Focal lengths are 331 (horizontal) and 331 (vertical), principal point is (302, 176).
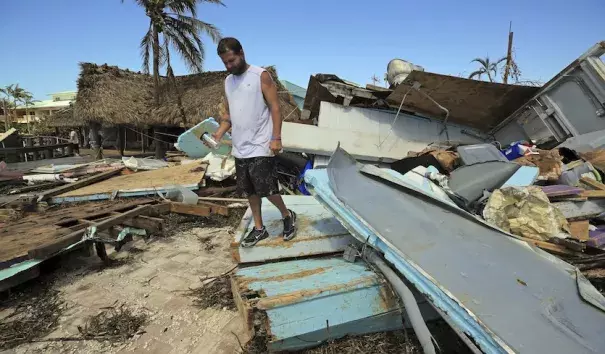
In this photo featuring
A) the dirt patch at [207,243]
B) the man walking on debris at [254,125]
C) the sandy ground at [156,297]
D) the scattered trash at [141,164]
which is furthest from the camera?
the scattered trash at [141,164]

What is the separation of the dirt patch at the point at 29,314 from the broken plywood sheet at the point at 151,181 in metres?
2.60

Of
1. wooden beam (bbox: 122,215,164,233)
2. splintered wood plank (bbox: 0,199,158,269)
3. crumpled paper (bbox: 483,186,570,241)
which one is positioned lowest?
crumpled paper (bbox: 483,186,570,241)

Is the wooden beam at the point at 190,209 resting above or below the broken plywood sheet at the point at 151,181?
below

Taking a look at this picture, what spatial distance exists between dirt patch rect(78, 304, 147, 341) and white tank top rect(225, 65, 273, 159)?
1.51 metres

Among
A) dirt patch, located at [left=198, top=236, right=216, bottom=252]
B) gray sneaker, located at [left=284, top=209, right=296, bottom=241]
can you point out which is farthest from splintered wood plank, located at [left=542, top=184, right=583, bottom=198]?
dirt patch, located at [left=198, top=236, right=216, bottom=252]

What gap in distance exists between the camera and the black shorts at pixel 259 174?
8.79 ft

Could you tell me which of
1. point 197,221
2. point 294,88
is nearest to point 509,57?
point 294,88

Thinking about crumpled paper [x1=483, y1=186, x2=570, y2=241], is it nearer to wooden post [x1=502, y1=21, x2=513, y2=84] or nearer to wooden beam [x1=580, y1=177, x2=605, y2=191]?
wooden beam [x1=580, y1=177, x2=605, y2=191]

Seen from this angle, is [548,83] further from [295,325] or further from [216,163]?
Result: [216,163]

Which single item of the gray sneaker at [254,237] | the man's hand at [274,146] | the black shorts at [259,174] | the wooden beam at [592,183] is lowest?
the wooden beam at [592,183]

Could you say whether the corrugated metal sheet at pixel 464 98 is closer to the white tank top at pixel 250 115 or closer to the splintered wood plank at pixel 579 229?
the splintered wood plank at pixel 579 229

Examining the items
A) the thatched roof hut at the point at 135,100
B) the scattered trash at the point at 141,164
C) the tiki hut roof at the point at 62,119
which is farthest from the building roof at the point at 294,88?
the tiki hut roof at the point at 62,119

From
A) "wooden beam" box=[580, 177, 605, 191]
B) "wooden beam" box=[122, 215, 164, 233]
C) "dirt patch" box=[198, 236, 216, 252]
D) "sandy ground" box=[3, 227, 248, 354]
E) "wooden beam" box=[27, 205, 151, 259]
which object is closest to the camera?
"sandy ground" box=[3, 227, 248, 354]

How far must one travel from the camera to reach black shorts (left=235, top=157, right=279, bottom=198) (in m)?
2.68
